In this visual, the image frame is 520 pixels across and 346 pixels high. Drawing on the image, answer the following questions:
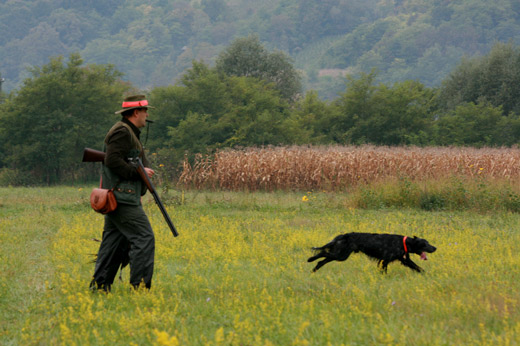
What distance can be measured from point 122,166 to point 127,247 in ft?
3.30

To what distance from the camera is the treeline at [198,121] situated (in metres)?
31.5

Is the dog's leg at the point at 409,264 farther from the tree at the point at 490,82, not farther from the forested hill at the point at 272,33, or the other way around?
the forested hill at the point at 272,33

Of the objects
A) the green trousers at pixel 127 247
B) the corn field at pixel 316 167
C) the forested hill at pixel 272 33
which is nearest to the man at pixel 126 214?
the green trousers at pixel 127 247

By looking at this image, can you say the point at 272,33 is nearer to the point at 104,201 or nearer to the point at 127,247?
the point at 127,247

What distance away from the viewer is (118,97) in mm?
35219

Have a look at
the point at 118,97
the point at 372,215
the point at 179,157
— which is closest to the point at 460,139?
the point at 179,157

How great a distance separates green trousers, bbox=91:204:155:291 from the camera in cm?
620

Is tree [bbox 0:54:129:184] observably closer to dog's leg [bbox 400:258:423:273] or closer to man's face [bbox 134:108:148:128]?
man's face [bbox 134:108:148:128]

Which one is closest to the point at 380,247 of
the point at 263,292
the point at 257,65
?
the point at 263,292

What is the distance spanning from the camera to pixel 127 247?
6508mm

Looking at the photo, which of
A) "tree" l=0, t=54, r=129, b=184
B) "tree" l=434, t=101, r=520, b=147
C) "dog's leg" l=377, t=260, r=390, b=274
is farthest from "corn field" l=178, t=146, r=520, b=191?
"tree" l=434, t=101, r=520, b=147

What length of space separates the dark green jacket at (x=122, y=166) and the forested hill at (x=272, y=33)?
371ft

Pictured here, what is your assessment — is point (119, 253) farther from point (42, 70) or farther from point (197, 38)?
point (197, 38)

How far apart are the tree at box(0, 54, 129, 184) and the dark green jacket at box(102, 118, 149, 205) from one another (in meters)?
26.2
